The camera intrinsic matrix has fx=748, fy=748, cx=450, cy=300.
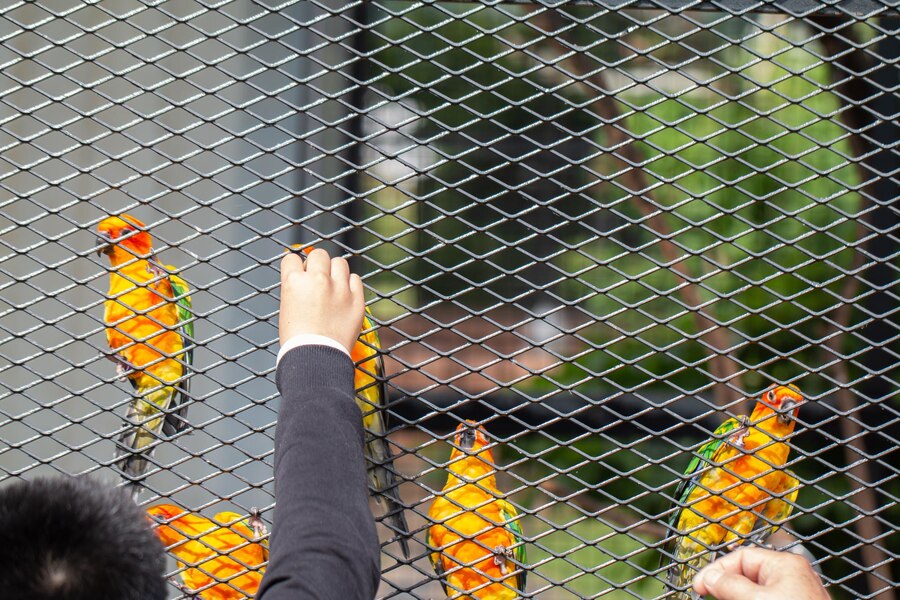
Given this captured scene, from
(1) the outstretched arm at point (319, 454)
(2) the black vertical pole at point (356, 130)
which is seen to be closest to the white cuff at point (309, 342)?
(1) the outstretched arm at point (319, 454)

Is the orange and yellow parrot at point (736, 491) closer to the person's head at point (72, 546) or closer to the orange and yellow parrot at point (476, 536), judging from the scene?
the orange and yellow parrot at point (476, 536)

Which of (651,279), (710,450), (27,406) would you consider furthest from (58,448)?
(651,279)

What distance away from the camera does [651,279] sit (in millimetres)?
2479

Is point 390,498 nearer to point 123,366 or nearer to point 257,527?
point 257,527

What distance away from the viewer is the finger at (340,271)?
0.75 meters

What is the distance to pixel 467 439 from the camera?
943 millimetres

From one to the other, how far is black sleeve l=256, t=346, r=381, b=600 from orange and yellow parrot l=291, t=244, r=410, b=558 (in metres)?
0.14

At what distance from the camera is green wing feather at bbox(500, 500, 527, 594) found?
87 cm

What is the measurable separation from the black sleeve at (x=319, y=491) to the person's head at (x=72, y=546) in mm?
104

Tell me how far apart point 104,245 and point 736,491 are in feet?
2.63

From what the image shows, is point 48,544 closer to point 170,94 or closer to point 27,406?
point 27,406

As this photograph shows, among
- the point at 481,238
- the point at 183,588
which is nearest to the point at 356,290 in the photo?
the point at 183,588

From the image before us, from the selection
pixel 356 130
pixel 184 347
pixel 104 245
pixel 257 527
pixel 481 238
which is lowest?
pixel 481 238

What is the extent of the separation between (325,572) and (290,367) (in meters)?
0.19
